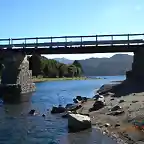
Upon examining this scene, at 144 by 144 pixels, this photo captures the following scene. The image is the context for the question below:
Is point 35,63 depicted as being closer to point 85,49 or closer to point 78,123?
point 85,49

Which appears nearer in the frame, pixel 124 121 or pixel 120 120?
pixel 124 121

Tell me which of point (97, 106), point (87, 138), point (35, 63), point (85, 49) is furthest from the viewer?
point (35, 63)

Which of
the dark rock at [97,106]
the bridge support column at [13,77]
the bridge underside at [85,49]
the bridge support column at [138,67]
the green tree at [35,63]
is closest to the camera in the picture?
the dark rock at [97,106]

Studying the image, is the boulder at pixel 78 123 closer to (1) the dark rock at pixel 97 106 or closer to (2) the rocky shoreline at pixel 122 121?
(2) the rocky shoreline at pixel 122 121

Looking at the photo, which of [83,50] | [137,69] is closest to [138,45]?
[137,69]

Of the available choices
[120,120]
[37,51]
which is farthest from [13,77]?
[120,120]

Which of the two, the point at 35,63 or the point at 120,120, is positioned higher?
the point at 35,63

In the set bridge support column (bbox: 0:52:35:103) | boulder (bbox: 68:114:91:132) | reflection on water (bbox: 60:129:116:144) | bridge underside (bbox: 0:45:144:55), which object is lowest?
reflection on water (bbox: 60:129:116:144)

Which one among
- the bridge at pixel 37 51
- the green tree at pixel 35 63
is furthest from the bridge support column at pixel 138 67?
the green tree at pixel 35 63

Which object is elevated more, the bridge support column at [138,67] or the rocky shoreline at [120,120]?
the bridge support column at [138,67]

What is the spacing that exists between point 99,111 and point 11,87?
1305 inches

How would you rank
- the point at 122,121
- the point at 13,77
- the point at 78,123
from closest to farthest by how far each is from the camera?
the point at 78,123 → the point at 122,121 → the point at 13,77

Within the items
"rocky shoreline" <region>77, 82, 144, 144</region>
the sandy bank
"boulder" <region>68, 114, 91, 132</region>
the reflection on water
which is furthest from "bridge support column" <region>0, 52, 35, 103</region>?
the reflection on water

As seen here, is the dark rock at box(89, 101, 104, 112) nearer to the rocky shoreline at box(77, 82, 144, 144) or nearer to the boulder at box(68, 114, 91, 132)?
the rocky shoreline at box(77, 82, 144, 144)
